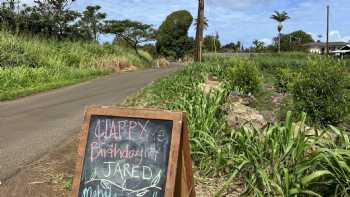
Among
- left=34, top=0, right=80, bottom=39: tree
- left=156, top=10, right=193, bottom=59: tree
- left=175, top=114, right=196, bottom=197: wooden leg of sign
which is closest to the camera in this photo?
left=175, top=114, right=196, bottom=197: wooden leg of sign

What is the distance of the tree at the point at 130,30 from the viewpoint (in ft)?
166

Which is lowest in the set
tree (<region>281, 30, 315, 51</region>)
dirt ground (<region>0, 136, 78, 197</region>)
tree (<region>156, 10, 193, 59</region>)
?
dirt ground (<region>0, 136, 78, 197</region>)

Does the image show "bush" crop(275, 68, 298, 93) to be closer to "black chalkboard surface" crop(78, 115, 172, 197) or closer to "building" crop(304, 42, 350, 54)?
"black chalkboard surface" crop(78, 115, 172, 197)

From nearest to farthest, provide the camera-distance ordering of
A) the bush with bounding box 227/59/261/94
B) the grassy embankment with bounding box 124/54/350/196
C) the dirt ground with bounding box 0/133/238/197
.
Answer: the grassy embankment with bounding box 124/54/350/196
the dirt ground with bounding box 0/133/238/197
the bush with bounding box 227/59/261/94

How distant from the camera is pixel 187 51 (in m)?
57.3

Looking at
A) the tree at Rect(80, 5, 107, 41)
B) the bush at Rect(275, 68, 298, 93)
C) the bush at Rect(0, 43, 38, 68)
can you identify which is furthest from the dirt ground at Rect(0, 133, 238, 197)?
the tree at Rect(80, 5, 107, 41)

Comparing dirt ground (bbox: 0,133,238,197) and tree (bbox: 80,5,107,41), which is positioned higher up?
tree (bbox: 80,5,107,41)

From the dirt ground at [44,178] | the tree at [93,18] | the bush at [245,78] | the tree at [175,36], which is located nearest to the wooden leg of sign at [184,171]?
the dirt ground at [44,178]

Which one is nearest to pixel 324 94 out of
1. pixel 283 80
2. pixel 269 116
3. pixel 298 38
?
pixel 269 116

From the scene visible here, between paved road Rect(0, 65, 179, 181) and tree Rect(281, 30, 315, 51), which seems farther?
tree Rect(281, 30, 315, 51)

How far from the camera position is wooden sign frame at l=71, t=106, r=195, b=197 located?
136 inches

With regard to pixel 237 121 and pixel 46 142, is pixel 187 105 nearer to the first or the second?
pixel 237 121

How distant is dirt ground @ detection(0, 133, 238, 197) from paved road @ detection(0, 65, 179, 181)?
221mm

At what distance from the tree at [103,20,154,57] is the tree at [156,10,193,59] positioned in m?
3.86
